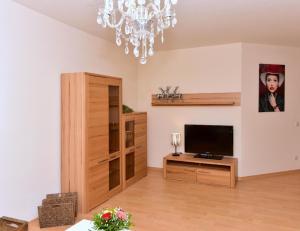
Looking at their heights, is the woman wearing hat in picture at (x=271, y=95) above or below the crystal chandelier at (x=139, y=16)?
below

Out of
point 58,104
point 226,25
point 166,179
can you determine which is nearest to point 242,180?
point 166,179

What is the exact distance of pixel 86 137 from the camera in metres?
3.18

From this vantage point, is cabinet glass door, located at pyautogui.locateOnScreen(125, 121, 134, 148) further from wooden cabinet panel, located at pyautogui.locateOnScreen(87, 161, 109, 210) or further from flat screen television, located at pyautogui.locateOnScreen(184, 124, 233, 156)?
flat screen television, located at pyautogui.locateOnScreen(184, 124, 233, 156)

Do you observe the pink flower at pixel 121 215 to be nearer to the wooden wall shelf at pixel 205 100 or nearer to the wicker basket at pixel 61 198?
the wicker basket at pixel 61 198

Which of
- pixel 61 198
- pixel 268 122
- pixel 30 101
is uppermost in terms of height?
pixel 30 101

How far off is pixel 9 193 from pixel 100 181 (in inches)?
45.7

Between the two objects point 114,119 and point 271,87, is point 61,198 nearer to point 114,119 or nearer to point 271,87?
point 114,119

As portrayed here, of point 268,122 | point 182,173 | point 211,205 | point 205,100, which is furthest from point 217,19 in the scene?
point 182,173

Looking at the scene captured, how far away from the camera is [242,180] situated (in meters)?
4.58

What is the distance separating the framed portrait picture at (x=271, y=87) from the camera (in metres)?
4.68

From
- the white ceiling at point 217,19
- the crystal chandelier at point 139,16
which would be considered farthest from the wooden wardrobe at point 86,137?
the crystal chandelier at point 139,16

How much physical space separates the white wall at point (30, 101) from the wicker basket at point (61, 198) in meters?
0.15

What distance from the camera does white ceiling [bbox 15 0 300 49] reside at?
2787mm

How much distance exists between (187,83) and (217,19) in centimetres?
181
